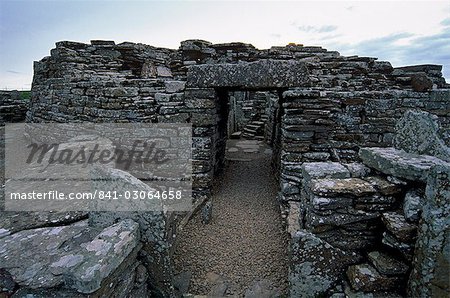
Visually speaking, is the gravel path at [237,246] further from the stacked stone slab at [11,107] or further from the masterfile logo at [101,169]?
the stacked stone slab at [11,107]

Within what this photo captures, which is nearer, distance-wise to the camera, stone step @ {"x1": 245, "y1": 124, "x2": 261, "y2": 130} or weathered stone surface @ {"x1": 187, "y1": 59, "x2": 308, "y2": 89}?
weathered stone surface @ {"x1": 187, "y1": 59, "x2": 308, "y2": 89}

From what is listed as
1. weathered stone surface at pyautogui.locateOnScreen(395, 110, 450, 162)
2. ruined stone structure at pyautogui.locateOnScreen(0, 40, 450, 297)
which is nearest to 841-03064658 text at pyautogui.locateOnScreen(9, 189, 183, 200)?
ruined stone structure at pyautogui.locateOnScreen(0, 40, 450, 297)

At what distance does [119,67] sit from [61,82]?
1.82 m

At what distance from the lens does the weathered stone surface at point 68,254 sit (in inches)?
71.3

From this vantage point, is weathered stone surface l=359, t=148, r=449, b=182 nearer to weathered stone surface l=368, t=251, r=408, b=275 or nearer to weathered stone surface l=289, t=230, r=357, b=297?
weathered stone surface l=368, t=251, r=408, b=275

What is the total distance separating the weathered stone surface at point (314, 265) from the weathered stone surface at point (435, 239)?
0.62 meters

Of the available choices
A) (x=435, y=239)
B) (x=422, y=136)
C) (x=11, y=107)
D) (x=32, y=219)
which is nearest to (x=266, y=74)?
(x=422, y=136)

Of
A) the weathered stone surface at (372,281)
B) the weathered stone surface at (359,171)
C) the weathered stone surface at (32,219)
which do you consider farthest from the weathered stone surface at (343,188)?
the weathered stone surface at (32,219)

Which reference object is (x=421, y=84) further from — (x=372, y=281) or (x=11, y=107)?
(x=11, y=107)

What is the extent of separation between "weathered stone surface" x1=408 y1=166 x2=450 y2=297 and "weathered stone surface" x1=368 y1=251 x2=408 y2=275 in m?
0.16

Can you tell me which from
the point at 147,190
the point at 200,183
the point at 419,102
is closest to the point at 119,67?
the point at 200,183

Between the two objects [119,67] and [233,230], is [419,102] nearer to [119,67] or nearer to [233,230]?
[233,230]

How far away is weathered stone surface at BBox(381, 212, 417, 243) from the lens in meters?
2.32

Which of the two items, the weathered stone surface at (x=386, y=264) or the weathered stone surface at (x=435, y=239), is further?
the weathered stone surface at (x=386, y=264)
